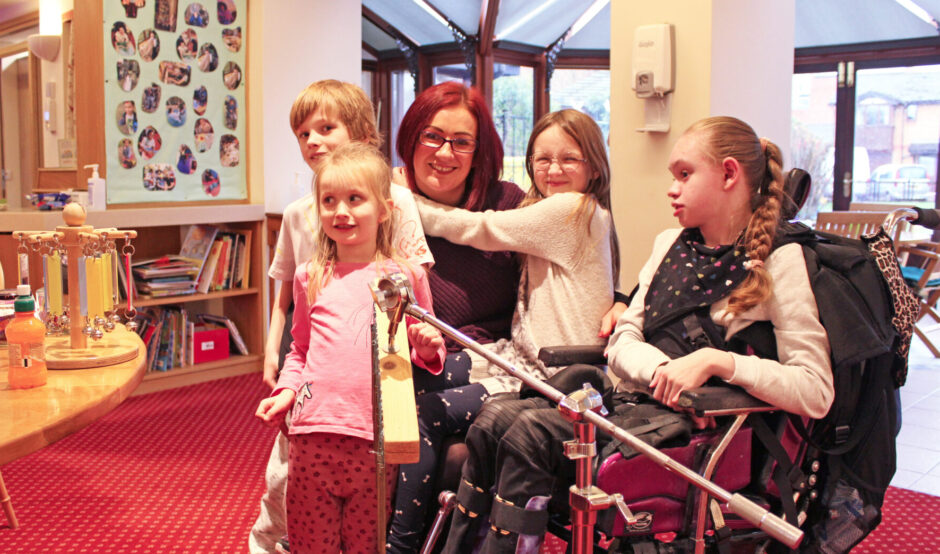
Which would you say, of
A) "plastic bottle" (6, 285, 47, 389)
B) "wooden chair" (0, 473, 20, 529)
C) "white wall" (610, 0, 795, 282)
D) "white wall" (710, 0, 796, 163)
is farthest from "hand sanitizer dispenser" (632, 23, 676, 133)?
"wooden chair" (0, 473, 20, 529)

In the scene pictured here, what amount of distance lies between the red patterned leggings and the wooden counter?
0.37 meters

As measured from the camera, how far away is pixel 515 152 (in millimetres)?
8859

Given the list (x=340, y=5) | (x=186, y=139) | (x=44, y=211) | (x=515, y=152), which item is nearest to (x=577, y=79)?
(x=515, y=152)

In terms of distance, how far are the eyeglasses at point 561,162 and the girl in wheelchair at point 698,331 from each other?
1.02ft

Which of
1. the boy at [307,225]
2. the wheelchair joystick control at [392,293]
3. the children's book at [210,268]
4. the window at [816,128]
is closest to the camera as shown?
the wheelchair joystick control at [392,293]

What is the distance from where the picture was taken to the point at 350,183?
1.79 m

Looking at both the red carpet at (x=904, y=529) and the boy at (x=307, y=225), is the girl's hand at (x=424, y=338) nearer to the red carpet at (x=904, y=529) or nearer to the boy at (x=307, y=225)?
the boy at (x=307, y=225)

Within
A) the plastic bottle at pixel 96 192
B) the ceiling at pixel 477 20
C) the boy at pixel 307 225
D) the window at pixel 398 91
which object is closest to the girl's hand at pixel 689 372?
the boy at pixel 307 225

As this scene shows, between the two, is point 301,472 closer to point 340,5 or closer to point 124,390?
point 124,390

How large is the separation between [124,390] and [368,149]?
72cm

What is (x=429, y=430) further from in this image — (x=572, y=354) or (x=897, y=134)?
(x=897, y=134)

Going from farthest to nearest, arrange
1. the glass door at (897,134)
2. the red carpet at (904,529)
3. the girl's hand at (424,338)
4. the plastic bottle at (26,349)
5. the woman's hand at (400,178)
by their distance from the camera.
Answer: the glass door at (897,134), the red carpet at (904,529), the woman's hand at (400,178), the girl's hand at (424,338), the plastic bottle at (26,349)

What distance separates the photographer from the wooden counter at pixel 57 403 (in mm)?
1313

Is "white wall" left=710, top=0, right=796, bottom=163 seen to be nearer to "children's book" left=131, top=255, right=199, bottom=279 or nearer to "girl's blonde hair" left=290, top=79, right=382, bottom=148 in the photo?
"girl's blonde hair" left=290, top=79, right=382, bottom=148
